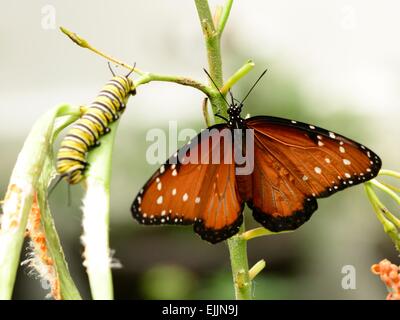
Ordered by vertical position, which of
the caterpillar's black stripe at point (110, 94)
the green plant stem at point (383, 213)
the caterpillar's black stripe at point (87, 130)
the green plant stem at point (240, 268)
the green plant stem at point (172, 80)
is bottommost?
the green plant stem at point (240, 268)

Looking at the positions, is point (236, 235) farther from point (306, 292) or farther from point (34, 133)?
point (306, 292)

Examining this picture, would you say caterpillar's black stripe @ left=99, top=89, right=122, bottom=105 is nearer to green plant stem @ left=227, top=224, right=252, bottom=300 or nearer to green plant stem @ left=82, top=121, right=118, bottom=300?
green plant stem @ left=82, top=121, right=118, bottom=300

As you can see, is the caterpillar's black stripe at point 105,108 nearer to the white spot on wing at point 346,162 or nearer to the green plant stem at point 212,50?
the green plant stem at point 212,50

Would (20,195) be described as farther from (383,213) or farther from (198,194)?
(383,213)

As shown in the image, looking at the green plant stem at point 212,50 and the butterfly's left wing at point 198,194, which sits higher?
the green plant stem at point 212,50

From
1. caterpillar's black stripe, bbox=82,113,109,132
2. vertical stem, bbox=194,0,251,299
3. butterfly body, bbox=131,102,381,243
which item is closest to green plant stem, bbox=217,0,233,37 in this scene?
vertical stem, bbox=194,0,251,299

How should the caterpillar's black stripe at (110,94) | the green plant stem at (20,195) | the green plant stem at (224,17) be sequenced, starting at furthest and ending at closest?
1. the green plant stem at (224,17)
2. the caterpillar's black stripe at (110,94)
3. the green plant stem at (20,195)

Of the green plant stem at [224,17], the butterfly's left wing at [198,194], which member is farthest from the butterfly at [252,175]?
the green plant stem at [224,17]
